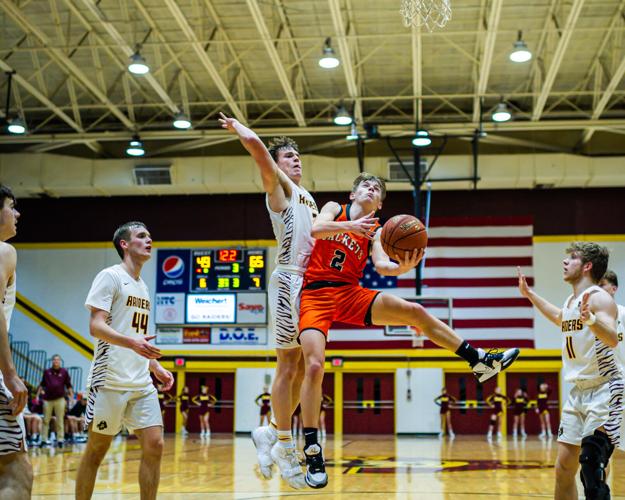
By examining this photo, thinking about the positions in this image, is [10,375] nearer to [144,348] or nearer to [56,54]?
[144,348]

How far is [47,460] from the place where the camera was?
1302 cm

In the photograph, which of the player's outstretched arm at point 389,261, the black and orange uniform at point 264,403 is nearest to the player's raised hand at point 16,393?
the player's outstretched arm at point 389,261

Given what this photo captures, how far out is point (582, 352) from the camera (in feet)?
20.0

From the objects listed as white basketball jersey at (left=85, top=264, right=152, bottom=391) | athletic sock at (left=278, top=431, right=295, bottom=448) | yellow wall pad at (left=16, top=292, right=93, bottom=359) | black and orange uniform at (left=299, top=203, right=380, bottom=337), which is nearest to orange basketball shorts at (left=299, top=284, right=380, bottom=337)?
black and orange uniform at (left=299, top=203, right=380, bottom=337)

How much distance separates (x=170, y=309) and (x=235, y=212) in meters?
3.51

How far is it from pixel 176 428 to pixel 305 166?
28.5 feet

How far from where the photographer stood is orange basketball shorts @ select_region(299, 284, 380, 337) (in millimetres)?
5820

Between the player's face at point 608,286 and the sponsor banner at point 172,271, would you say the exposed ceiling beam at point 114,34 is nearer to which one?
the sponsor banner at point 172,271

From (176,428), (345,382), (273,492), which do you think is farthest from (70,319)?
(273,492)

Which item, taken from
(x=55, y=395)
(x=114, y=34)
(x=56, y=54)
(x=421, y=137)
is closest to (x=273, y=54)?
(x=114, y=34)

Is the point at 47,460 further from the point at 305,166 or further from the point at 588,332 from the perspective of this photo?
the point at 305,166

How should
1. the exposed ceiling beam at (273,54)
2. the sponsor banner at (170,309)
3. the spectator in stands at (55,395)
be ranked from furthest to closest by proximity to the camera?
1. the sponsor banner at (170,309)
2. the spectator in stands at (55,395)
3. the exposed ceiling beam at (273,54)

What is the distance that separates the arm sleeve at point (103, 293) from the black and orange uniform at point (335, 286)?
153cm

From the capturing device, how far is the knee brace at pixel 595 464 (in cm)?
559
